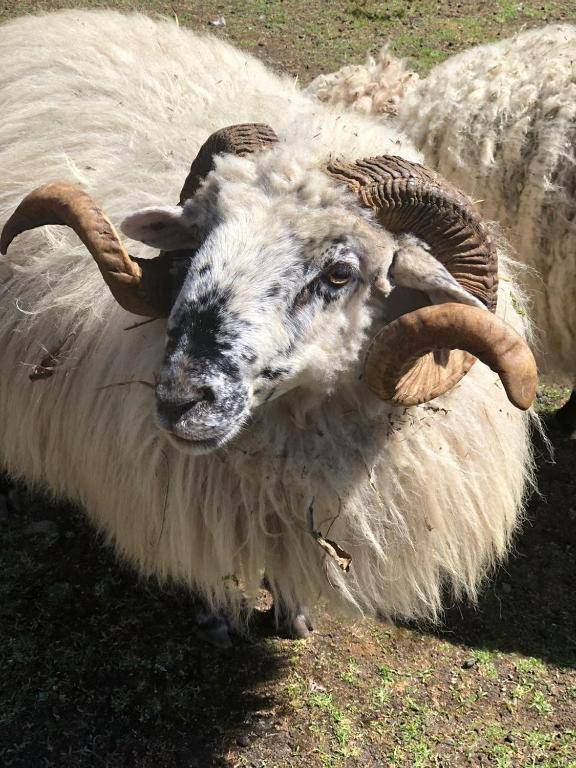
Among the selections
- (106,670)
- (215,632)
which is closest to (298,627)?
(215,632)

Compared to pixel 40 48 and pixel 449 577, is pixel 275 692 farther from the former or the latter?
pixel 40 48

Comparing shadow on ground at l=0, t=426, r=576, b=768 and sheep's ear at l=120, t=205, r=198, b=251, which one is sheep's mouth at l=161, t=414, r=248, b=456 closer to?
sheep's ear at l=120, t=205, r=198, b=251

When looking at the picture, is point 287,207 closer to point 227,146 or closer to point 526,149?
point 227,146

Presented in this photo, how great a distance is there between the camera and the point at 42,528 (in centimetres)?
402

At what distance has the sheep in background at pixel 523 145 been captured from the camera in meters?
3.55

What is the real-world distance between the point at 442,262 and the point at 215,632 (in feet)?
6.84

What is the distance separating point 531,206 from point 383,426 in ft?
5.32

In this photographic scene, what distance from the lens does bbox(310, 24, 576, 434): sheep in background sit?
355 cm

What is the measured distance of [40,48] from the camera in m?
3.75

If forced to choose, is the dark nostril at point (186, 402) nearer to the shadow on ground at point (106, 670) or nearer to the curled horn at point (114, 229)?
the curled horn at point (114, 229)

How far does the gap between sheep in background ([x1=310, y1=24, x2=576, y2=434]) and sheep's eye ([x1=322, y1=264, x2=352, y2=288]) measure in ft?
5.24

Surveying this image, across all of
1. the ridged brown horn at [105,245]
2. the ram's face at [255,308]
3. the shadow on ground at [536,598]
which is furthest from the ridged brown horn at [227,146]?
the shadow on ground at [536,598]

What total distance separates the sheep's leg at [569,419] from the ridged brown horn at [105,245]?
129 inches

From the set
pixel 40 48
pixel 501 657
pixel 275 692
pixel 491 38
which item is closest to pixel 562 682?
pixel 501 657
